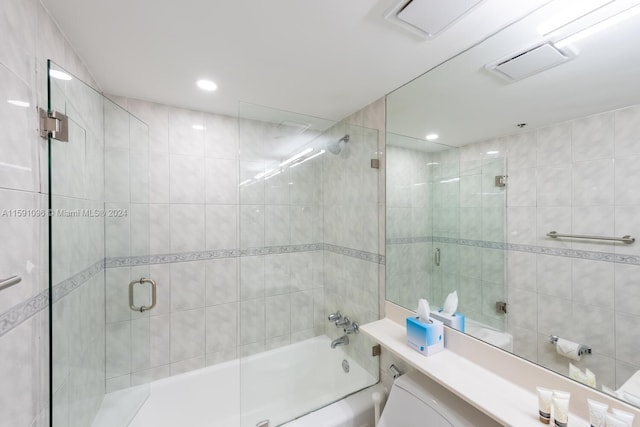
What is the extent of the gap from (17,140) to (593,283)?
1977mm

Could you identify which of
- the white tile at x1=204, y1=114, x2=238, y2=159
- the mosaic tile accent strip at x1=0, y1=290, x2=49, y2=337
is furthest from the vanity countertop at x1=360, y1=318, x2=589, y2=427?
the white tile at x1=204, y1=114, x2=238, y2=159

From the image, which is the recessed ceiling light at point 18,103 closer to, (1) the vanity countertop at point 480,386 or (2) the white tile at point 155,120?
(2) the white tile at point 155,120

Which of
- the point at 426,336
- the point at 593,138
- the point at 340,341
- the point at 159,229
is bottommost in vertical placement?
the point at 340,341

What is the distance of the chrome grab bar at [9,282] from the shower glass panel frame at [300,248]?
101cm

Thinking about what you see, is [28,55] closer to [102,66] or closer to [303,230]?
[102,66]

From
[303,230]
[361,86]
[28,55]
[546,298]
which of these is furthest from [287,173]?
[546,298]

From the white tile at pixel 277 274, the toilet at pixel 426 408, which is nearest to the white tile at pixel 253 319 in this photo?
the white tile at pixel 277 274

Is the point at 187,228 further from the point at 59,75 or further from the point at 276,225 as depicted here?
the point at 59,75

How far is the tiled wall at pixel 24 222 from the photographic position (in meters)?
0.76

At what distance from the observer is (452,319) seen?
1284 millimetres

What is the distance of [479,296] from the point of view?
1210mm

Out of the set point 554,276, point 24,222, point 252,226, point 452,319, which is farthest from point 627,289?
point 24,222

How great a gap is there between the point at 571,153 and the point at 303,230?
4.82ft

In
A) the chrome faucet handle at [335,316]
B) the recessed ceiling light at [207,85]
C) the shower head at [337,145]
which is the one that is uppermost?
the recessed ceiling light at [207,85]
